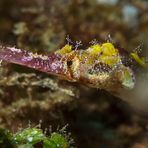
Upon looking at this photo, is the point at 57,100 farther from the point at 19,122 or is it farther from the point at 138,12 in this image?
the point at 138,12

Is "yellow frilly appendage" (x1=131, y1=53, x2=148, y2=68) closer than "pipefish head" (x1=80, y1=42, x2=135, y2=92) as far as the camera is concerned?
No

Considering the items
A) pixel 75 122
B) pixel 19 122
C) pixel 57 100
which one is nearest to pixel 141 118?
pixel 75 122

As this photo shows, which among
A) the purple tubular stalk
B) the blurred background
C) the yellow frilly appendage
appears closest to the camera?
the purple tubular stalk

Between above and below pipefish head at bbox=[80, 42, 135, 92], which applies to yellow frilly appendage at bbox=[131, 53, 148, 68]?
above

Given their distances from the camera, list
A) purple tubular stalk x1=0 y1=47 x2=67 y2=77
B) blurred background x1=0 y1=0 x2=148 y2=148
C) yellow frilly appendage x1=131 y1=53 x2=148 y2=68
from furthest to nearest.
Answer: blurred background x1=0 y1=0 x2=148 y2=148
yellow frilly appendage x1=131 y1=53 x2=148 y2=68
purple tubular stalk x1=0 y1=47 x2=67 y2=77

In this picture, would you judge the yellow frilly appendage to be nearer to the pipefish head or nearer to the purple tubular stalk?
Result: the pipefish head

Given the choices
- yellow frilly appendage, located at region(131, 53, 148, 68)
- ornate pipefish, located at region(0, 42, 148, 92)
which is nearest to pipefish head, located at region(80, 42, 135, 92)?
ornate pipefish, located at region(0, 42, 148, 92)

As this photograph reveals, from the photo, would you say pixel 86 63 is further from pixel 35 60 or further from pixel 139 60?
pixel 139 60
